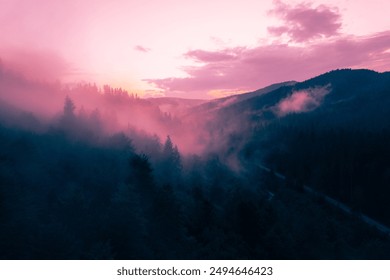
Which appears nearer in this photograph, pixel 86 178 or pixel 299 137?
pixel 86 178

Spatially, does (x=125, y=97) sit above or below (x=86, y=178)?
above

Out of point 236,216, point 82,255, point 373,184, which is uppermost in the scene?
point 82,255

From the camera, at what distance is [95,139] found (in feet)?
275

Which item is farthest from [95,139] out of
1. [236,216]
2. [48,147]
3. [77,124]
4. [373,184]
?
[373,184]

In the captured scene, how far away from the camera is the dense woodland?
72.1ft

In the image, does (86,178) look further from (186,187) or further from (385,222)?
(385,222)

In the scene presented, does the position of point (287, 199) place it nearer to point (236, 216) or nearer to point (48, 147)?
point (236, 216)

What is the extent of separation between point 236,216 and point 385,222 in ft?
181

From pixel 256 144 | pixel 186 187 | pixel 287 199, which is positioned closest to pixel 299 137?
pixel 256 144

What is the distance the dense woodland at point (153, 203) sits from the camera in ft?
72.1

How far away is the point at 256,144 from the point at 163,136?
54.6m

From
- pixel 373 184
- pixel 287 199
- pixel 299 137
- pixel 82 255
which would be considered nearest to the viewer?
pixel 82 255

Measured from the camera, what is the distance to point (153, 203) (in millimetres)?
35938
